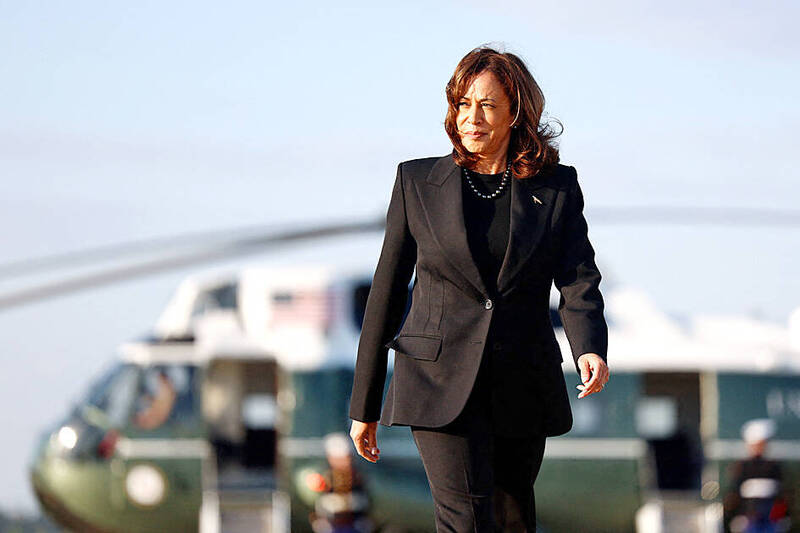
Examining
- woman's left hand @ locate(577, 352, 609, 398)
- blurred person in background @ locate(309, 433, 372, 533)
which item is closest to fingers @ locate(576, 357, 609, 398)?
woman's left hand @ locate(577, 352, 609, 398)

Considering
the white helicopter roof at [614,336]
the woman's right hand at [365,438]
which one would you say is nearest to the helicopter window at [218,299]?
the white helicopter roof at [614,336]

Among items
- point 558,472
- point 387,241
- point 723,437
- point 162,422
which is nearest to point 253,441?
point 162,422

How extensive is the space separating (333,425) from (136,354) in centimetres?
191

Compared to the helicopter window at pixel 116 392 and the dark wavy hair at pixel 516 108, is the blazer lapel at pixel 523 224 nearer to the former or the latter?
the dark wavy hair at pixel 516 108

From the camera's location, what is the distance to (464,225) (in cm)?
322

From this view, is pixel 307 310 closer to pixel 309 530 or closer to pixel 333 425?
pixel 333 425

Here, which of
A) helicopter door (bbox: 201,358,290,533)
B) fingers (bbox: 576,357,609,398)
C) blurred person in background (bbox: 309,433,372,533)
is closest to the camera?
fingers (bbox: 576,357,609,398)

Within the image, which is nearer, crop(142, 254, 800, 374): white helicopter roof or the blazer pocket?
the blazer pocket

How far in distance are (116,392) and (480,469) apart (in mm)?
9841

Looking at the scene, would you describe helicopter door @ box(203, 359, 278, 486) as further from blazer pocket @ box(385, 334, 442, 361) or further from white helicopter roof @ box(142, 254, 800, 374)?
blazer pocket @ box(385, 334, 442, 361)

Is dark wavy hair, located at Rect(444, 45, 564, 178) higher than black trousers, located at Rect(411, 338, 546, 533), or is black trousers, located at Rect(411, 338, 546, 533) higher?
dark wavy hair, located at Rect(444, 45, 564, 178)

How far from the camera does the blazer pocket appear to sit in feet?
10.6

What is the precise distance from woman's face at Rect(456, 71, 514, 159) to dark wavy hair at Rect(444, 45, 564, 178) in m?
0.01

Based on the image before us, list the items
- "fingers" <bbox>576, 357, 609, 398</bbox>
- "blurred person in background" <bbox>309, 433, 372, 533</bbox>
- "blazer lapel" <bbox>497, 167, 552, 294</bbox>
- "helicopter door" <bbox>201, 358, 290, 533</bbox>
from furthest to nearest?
"helicopter door" <bbox>201, 358, 290, 533</bbox> < "blurred person in background" <bbox>309, 433, 372, 533</bbox> < "blazer lapel" <bbox>497, 167, 552, 294</bbox> < "fingers" <bbox>576, 357, 609, 398</bbox>
